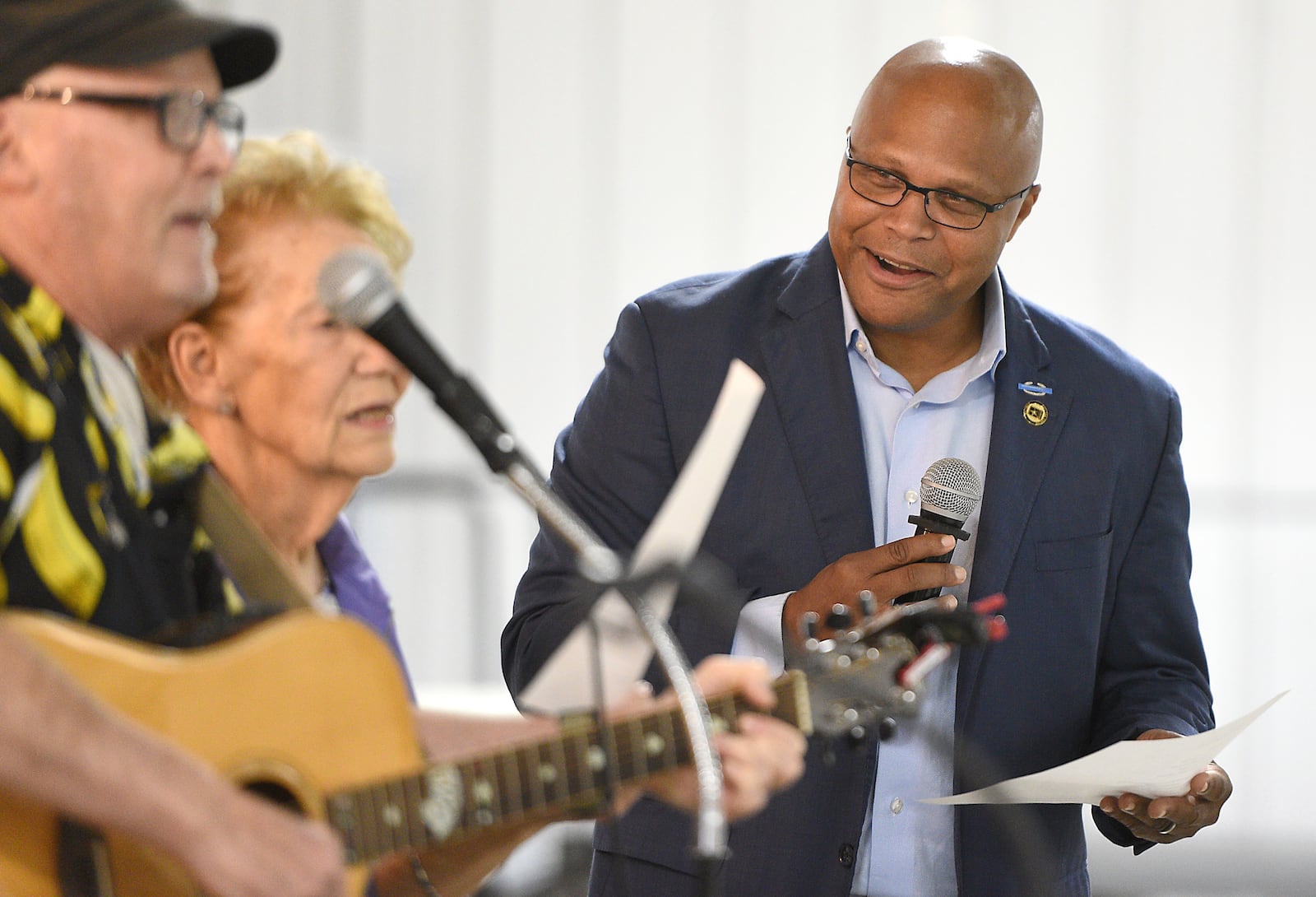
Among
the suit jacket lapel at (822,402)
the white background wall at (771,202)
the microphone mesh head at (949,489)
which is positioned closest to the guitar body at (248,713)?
the microphone mesh head at (949,489)

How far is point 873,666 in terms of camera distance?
135 centimetres

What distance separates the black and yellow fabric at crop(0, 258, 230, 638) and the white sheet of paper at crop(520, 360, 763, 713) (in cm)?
38

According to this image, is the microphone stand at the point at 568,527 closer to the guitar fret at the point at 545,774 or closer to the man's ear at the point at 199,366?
the guitar fret at the point at 545,774

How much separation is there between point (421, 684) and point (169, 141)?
3632 millimetres

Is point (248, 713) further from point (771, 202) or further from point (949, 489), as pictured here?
point (771, 202)

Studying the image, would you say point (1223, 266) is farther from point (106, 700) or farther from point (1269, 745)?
point (106, 700)

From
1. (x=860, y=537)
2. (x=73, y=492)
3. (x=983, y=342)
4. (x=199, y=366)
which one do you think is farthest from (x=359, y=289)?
(x=983, y=342)

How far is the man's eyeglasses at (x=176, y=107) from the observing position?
1.24m

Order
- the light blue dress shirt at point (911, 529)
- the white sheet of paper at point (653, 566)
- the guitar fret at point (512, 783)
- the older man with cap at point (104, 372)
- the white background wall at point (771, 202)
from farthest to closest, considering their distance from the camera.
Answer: the white background wall at point (771, 202)
the light blue dress shirt at point (911, 529)
the guitar fret at point (512, 783)
the white sheet of paper at point (653, 566)
the older man with cap at point (104, 372)

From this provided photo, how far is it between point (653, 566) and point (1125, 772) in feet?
2.84

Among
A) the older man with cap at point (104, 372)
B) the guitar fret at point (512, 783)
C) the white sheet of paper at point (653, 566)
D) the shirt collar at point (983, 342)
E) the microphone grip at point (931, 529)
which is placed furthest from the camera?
the shirt collar at point (983, 342)

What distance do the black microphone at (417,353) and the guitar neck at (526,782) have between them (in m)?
0.31

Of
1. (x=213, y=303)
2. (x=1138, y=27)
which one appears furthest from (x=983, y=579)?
(x=1138, y=27)

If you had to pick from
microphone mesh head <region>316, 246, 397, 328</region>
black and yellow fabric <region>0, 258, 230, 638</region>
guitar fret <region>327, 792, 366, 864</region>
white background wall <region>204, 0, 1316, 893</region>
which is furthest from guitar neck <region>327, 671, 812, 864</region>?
white background wall <region>204, 0, 1316, 893</region>
